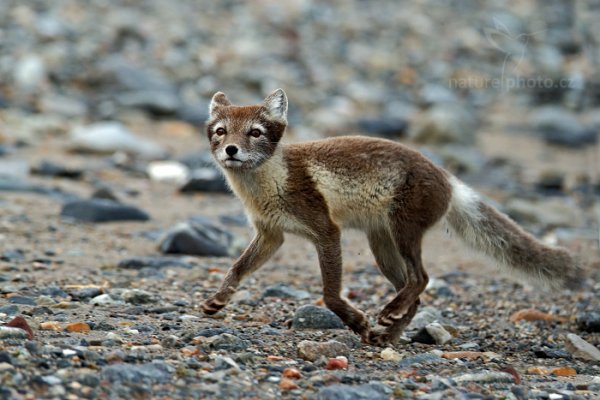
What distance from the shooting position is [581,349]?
6277 millimetres

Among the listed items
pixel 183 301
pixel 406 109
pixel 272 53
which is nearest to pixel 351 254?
pixel 183 301

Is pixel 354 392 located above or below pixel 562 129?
below

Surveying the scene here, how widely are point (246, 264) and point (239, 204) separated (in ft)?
17.4

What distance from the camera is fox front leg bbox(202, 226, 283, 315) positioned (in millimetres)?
6262

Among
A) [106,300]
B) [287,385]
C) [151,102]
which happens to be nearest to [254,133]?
[106,300]

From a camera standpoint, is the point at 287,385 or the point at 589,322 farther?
the point at 589,322

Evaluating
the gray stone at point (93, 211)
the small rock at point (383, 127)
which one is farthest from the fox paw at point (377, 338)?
the small rock at point (383, 127)

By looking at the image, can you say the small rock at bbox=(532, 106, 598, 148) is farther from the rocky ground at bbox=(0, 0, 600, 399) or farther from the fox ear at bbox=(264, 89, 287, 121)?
the fox ear at bbox=(264, 89, 287, 121)

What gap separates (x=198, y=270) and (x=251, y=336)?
233cm

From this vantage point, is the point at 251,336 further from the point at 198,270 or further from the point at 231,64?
the point at 231,64

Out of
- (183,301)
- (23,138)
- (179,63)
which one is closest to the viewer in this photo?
(183,301)

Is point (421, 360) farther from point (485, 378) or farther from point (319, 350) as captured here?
point (319, 350)

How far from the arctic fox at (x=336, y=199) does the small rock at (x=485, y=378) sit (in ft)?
3.21

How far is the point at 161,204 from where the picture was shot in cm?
1123
